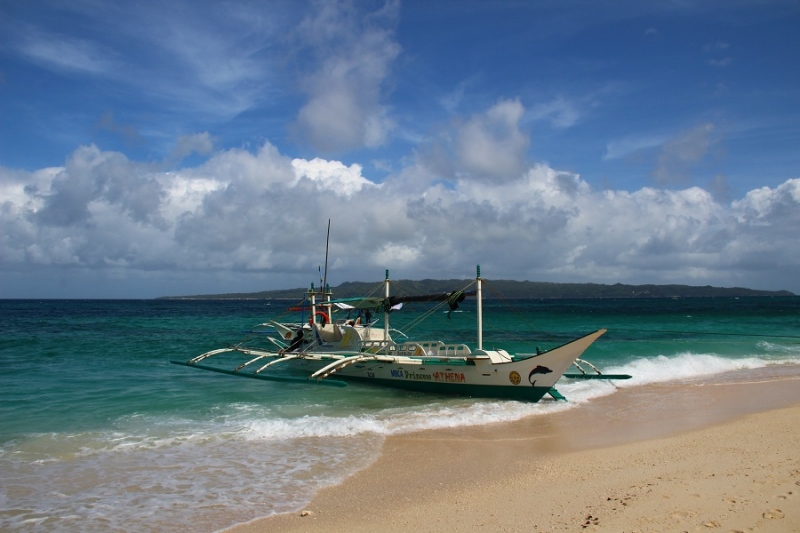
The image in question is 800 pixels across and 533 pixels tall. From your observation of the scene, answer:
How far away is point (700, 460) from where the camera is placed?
906 cm

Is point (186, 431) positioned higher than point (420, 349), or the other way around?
point (420, 349)

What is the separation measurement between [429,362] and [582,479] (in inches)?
339

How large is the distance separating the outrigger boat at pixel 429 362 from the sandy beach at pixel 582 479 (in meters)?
1.83

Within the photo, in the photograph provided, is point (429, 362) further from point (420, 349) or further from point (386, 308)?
point (386, 308)

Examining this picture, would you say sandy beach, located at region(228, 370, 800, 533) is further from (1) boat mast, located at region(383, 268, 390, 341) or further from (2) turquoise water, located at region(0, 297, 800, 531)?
(1) boat mast, located at region(383, 268, 390, 341)

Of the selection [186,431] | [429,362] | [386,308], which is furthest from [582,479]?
[386,308]

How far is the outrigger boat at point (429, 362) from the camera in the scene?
15008 millimetres

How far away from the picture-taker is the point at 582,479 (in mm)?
8320

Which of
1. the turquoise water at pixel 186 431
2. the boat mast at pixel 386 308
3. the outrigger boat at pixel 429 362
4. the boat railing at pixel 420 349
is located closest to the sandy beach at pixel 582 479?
the turquoise water at pixel 186 431

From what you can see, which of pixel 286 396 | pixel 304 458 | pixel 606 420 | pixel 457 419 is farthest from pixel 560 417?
pixel 286 396

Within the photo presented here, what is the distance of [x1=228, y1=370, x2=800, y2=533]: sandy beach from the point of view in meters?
6.64

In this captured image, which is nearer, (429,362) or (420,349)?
(429,362)

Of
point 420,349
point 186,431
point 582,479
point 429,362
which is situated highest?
point 420,349

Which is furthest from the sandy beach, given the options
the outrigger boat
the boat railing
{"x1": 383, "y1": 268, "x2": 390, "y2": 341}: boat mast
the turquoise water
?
{"x1": 383, "y1": 268, "x2": 390, "y2": 341}: boat mast
